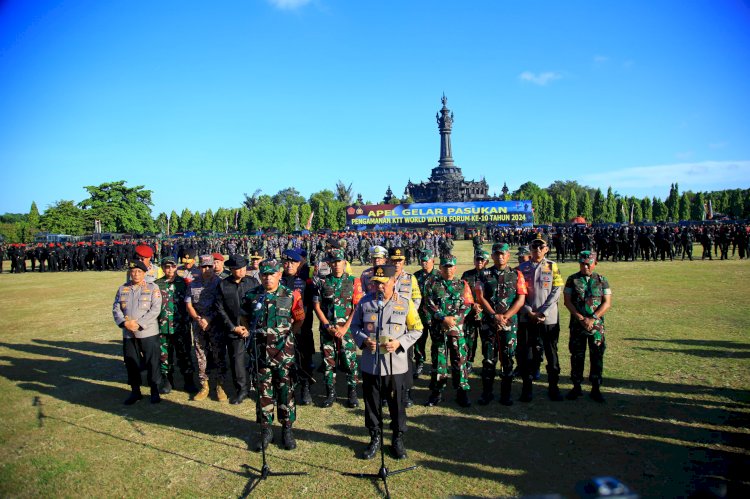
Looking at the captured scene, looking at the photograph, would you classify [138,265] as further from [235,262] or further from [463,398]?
[463,398]

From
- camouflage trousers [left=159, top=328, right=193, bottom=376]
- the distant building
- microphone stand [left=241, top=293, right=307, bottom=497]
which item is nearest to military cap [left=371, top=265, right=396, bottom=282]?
microphone stand [left=241, top=293, right=307, bottom=497]

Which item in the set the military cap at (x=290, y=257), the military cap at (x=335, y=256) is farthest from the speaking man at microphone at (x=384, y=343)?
the military cap at (x=290, y=257)

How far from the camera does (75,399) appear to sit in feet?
22.9

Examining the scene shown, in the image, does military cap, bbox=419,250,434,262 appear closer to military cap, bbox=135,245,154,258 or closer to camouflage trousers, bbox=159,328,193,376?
camouflage trousers, bbox=159,328,193,376

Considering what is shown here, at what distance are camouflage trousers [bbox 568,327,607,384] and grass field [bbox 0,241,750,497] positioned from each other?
38cm

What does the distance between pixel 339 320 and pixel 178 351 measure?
2889 millimetres

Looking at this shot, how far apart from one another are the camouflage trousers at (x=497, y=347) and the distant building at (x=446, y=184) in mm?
93582

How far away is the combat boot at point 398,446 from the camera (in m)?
4.88

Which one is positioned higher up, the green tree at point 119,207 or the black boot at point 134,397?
the green tree at point 119,207

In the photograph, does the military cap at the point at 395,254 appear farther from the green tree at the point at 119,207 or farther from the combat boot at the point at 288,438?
the green tree at the point at 119,207

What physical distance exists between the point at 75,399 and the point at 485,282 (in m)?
6.46

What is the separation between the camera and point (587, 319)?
6.14 m

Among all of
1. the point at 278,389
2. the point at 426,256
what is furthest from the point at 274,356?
the point at 426,256

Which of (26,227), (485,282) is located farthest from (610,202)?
(26,227)
